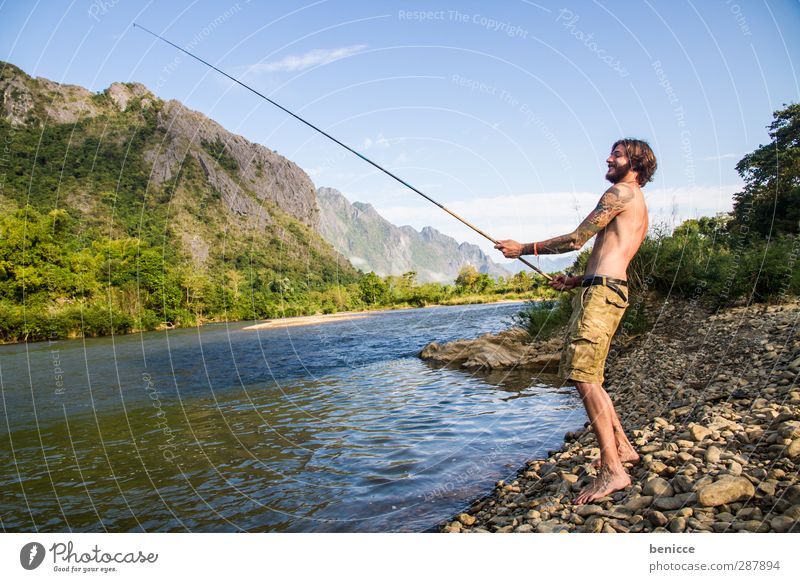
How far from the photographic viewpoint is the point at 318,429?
8.49m

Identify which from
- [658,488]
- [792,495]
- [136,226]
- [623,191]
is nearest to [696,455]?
[658,488]

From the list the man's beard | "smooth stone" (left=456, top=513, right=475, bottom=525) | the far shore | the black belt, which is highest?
the man's beard

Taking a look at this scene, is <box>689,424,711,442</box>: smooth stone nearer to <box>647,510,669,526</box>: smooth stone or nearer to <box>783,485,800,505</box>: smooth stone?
<box>783,485,800,505</box>: smooth stone

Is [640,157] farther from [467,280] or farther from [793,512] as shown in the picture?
[467,280]

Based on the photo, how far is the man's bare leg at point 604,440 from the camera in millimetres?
3672

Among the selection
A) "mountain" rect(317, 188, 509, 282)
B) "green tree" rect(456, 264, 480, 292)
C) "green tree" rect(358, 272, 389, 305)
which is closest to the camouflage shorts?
"mountain" rect(317, 188, 509, 282)

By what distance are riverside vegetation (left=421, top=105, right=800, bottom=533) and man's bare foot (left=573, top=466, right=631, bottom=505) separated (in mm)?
62

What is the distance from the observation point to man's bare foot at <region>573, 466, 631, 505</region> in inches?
145

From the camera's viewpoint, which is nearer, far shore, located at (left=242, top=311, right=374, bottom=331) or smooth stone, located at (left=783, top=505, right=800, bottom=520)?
smooth stone, located at (left=783, top=505, right=800, bottom=520)

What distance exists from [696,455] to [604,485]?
34.0 inches

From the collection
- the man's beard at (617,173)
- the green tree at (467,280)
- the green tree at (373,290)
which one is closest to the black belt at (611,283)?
the man's beard at (617,173)

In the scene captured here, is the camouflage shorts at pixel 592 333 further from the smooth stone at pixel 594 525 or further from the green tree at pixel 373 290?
the green tree at pixel 373 290

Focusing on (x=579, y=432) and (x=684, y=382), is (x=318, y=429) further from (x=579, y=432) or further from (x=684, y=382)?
(x=684, y=382)

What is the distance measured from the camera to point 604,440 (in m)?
3.70
